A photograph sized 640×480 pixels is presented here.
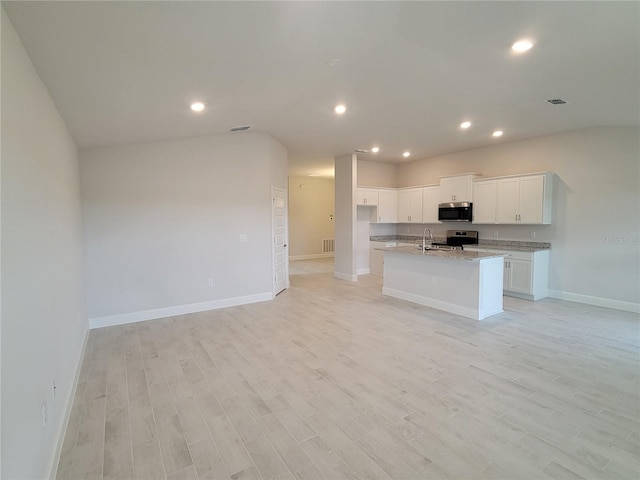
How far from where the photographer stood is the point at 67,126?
3371 mm

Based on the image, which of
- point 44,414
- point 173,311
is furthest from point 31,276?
point 173,311

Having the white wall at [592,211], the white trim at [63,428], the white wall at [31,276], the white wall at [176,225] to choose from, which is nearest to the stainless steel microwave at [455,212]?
the white wall at [592,211]

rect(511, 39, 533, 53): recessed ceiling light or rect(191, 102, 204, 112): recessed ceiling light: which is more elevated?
rect(511, 39, 533, 53): recessed ceiling light

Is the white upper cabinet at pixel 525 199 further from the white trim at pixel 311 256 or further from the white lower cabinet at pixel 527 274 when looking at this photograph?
the white trim at pixel 311 256

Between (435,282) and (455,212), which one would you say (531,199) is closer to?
(455,212)

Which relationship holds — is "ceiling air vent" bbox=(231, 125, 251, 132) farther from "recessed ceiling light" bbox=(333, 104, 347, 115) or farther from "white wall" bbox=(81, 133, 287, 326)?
"recessed ceiling light" bbox=(333, 104, 347, 115)

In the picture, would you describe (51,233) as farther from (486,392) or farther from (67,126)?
(486,392)

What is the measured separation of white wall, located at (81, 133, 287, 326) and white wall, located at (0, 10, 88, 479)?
1658 millimetres

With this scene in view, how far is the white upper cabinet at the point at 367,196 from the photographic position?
7.88 metres

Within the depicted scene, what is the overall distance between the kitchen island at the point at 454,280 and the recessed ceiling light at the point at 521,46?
2.59m

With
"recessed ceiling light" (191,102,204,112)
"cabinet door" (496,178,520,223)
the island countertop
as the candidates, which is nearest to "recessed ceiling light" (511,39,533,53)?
the island countertop

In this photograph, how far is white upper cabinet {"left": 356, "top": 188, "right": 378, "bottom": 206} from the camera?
310 inches

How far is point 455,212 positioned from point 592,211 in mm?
2254

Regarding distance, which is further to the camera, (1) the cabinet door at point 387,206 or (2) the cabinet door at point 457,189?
(1) the cabinet door at point 387,206
